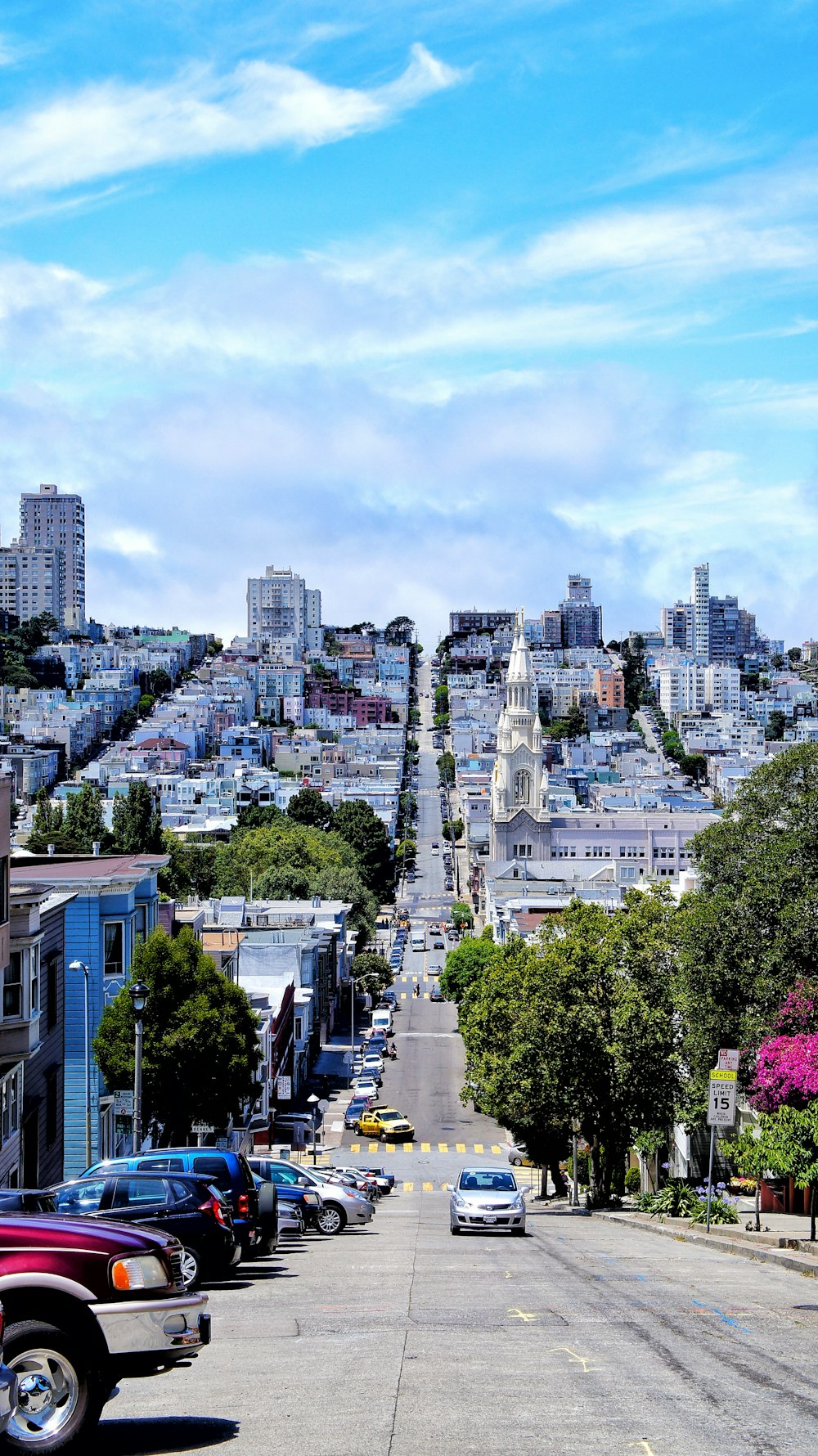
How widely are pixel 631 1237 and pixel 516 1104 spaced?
582 inches

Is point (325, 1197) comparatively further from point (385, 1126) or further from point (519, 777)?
point (519, 777)

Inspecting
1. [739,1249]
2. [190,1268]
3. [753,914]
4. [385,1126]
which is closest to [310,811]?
[385,1126]

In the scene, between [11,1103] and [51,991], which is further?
[51,991]

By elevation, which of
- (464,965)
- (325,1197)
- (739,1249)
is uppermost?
A: (464,965)

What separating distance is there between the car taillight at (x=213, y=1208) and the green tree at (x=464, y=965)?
86.1 metres

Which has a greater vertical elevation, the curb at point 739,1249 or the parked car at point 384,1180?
the curb at point 739,1249

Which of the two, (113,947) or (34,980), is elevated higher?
(113,947)

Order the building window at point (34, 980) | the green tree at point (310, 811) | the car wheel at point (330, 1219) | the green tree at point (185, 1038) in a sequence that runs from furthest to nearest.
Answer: the green tree at point (310, 811)
the green tree at point (185, 1038)
the building window at point (34, 980)
the car wheel at point (330, 1219)

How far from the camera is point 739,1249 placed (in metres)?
26.7

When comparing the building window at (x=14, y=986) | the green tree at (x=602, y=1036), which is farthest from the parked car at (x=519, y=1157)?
the building window at (x=14, y=986)

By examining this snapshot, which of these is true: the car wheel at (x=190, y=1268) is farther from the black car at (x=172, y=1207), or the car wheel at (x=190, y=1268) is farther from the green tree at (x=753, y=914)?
the green tree at (x=753, y=914)

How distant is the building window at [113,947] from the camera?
4106 centimetres

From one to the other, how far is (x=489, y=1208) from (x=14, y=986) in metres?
10.0

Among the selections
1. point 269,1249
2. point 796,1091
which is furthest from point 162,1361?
point 796,1091
